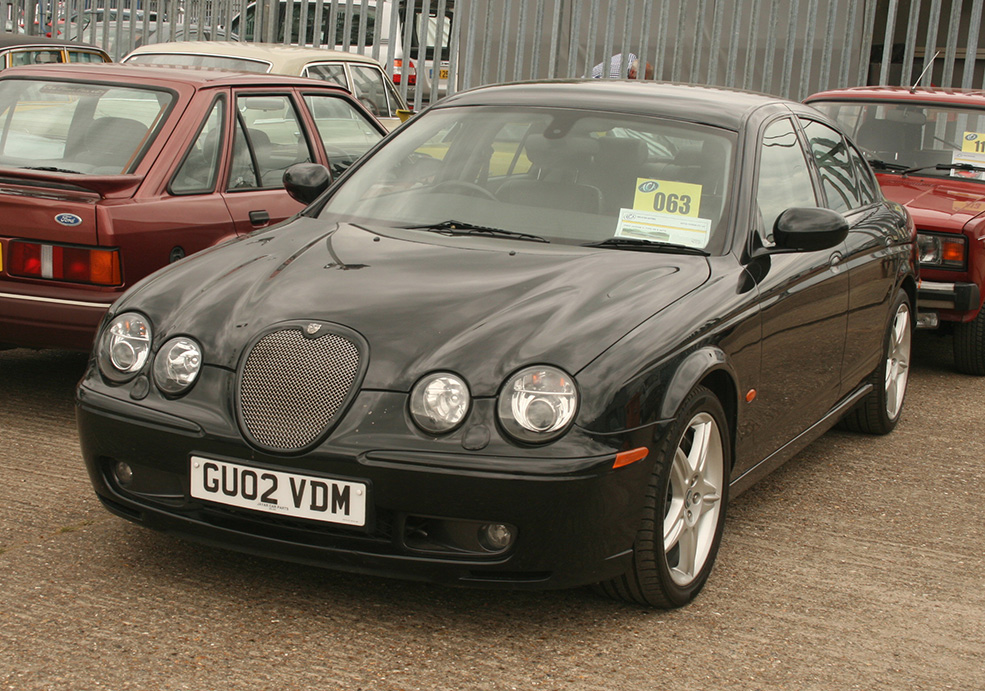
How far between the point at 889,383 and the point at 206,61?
7934mm

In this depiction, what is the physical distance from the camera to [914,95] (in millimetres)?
8477

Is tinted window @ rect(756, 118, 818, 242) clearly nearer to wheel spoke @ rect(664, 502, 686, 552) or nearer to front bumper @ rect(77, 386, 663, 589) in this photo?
wheel spoke @ rect(664, 502, 686, 552)

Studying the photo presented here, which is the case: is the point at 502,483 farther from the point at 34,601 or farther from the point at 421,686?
the point at 34,601

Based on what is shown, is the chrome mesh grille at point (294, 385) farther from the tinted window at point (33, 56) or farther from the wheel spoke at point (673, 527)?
the tinted window at point (33, 56)

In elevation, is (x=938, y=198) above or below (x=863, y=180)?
below

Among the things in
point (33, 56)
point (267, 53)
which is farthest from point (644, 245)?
point (33, 56)

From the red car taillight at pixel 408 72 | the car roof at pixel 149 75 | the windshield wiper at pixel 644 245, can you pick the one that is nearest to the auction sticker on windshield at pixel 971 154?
the car roof at pixel 149 75

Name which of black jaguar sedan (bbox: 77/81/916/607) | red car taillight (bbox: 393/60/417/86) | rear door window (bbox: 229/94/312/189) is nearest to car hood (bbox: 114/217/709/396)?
black jaguar sedan (bbox: 77/81/916/607)

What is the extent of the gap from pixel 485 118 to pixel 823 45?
968cm

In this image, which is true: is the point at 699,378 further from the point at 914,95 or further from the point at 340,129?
the point at 914,95

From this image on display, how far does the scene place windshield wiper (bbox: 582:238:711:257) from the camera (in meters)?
4.13

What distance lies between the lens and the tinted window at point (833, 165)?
525cm

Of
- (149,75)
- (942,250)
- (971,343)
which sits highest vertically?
(149,75)

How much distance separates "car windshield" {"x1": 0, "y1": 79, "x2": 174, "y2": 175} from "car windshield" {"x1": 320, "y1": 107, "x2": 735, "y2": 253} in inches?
54.4
